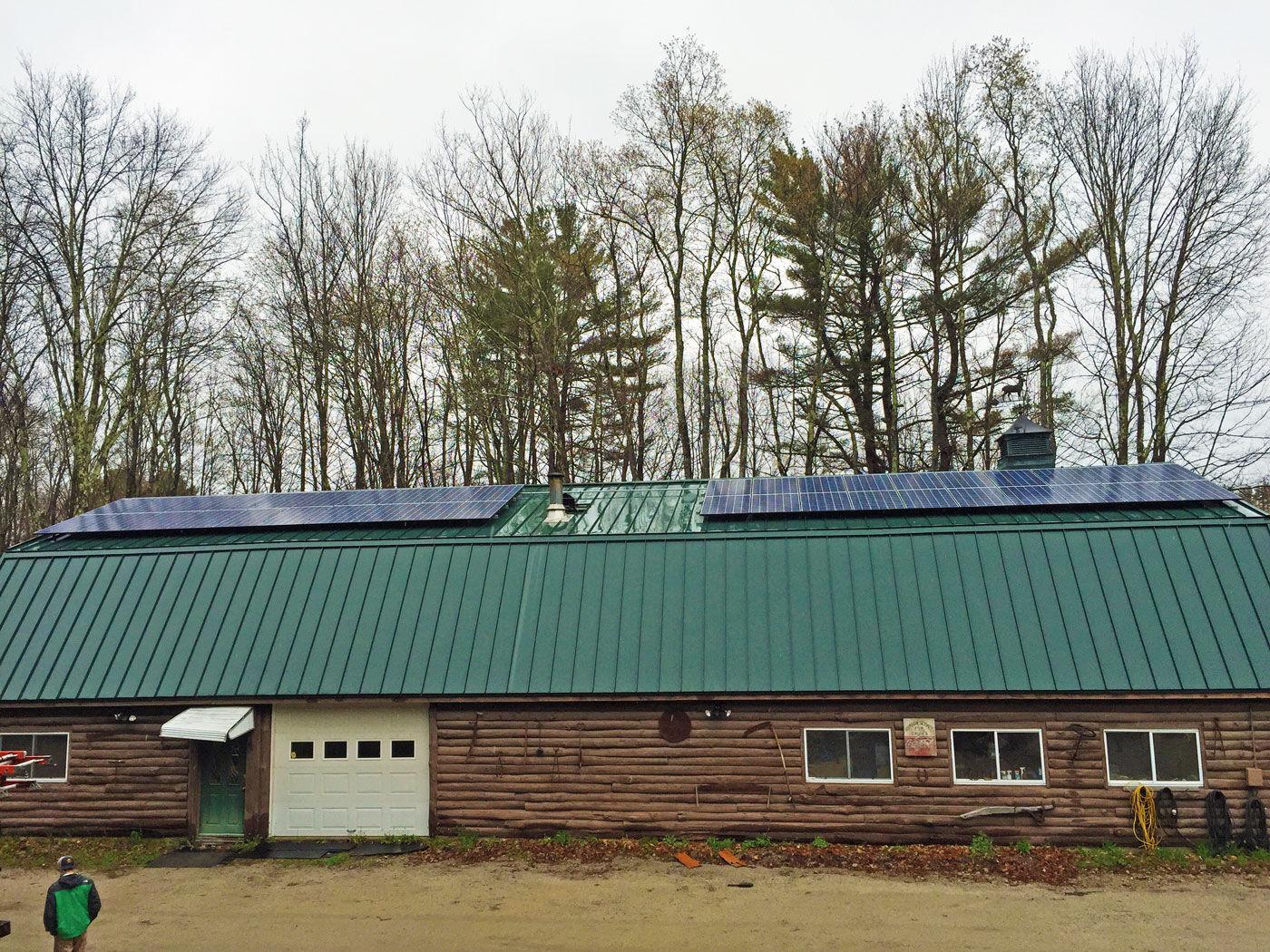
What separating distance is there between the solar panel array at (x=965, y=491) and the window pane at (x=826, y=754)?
4589mm

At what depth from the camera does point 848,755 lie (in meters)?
13.6

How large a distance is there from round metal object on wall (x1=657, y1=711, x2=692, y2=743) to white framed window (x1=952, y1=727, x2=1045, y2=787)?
4.34 m

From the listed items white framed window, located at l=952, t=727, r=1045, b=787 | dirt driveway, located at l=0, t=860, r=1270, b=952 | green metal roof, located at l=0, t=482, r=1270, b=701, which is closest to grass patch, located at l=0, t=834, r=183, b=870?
dirt driveway, located at l=0, t=860, r=1270, b=952

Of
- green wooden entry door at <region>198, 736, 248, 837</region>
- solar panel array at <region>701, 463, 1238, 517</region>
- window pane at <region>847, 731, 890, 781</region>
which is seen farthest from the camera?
solar panel array at <region>701, 463, 1238, 517</region>

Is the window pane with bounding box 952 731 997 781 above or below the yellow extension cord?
above

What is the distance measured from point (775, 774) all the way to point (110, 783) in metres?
11.7

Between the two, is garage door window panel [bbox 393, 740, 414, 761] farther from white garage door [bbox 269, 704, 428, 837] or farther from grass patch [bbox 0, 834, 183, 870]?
grass patch [bbox 0, 834, 183, 870]

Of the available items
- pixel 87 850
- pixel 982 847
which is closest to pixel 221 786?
pixel 87 850

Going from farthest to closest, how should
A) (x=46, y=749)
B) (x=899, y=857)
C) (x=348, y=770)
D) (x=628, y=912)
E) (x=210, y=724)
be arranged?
(x=46, y=749)
(x=348, y=770)
(x=210, y=724)
(x=899, y=857)
(x=628, y=912)

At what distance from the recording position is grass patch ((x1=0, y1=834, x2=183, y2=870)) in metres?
13.3

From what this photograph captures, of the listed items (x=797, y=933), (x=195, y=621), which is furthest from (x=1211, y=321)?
(x=195, y=621)

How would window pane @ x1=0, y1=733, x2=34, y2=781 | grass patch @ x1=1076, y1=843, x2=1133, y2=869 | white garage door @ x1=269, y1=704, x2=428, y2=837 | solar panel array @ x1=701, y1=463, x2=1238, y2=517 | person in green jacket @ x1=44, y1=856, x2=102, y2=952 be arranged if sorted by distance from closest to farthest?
person in green jacket @ x1=44, y1=856, x2=102, y2=952 < grass patch @ x1=1076, y1=843, x2=1133, y2=869 < white garage door @ x1=269, y1=704, x2=428, y2=837 < window pane @ x1=0, y1=733, x2=34, y2=781 < solar panel array @ x1=701, y1=463, x2=1238, y2=517

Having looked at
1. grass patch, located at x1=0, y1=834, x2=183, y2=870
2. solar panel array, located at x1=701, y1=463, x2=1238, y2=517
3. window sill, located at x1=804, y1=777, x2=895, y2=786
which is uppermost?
solar panel array, located at x1=701, y1=463, x2=1238, y2=517

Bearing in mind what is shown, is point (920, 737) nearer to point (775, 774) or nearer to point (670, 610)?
point (775, 774)
